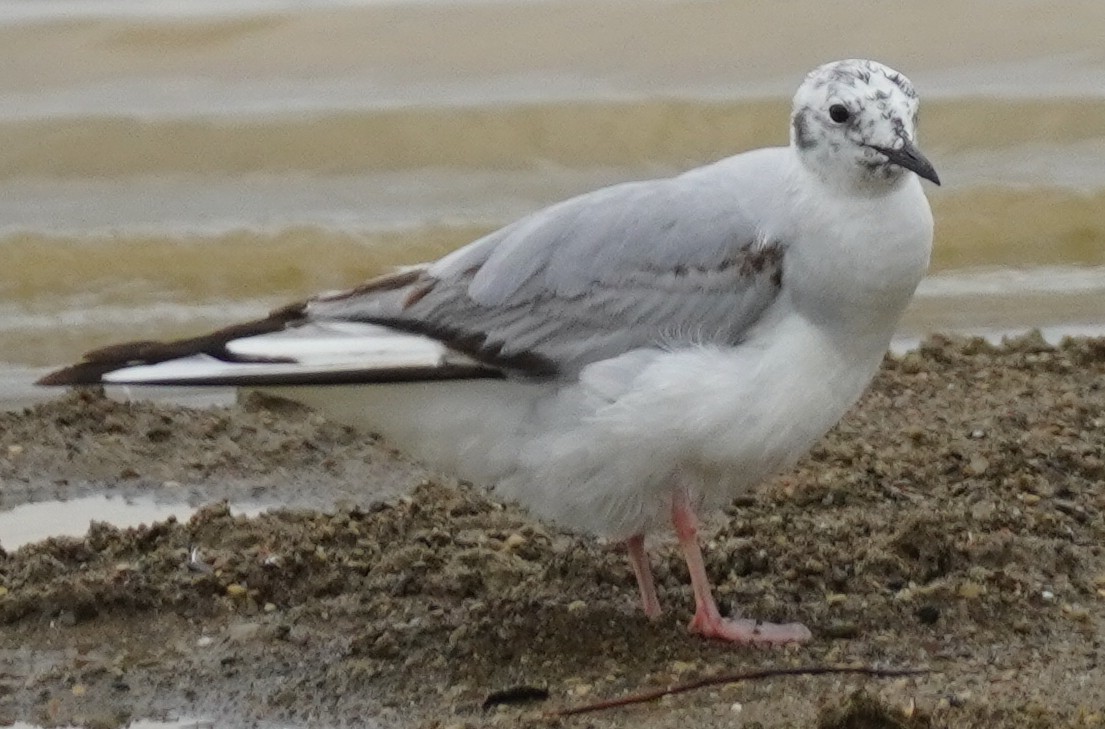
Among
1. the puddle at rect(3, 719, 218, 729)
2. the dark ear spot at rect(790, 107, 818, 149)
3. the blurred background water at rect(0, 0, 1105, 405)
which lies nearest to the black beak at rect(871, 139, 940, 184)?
the dark ear spot at rect(790, 107, 818, 149)

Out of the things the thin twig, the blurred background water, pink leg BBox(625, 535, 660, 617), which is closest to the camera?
the thin twig

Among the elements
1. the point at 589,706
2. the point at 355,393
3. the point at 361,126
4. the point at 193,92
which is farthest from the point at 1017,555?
the point at 193,92

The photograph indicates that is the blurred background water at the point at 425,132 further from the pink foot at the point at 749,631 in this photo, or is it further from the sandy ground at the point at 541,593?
the pink foot at the point at 749,631

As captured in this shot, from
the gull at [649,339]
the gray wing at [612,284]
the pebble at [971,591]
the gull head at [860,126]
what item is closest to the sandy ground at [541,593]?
the pebble at [971,591]

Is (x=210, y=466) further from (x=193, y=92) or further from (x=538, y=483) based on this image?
(x=193, y=92)

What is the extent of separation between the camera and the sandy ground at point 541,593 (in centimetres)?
492

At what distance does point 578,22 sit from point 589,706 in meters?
8.12

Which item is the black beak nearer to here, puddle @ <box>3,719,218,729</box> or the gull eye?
the gull eye

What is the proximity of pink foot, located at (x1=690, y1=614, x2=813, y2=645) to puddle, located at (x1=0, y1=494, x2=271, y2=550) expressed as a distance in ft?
4.94

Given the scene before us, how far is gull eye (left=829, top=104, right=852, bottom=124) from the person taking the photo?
5.16m

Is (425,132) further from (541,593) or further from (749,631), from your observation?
(749,631)

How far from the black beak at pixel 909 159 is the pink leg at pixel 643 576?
3.73 feet

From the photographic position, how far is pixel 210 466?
6.75 m

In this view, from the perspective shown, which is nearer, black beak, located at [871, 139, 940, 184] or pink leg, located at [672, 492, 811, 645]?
black beak, located at [871, 139, 940, 184]
